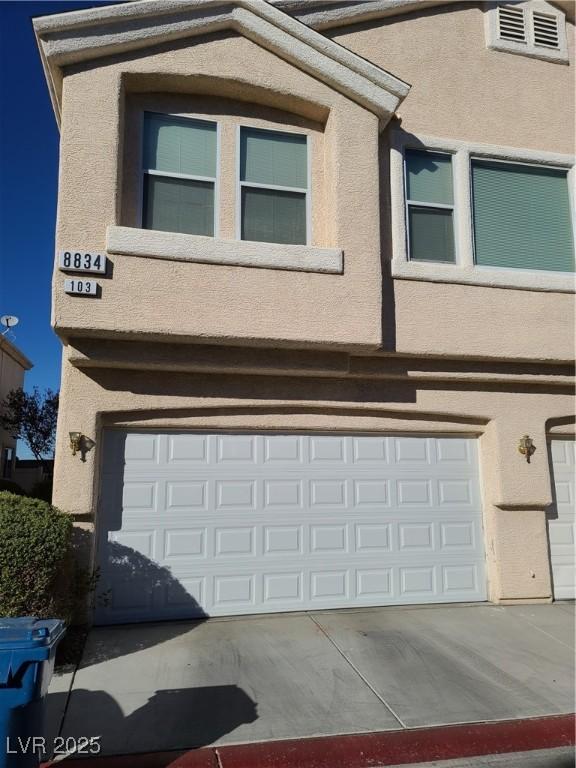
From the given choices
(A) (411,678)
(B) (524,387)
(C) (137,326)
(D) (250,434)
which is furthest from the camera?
(B) (524,387)

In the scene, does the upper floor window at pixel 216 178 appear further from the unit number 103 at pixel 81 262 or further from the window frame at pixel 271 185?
Result: the unit number 103 at pixel 81 262

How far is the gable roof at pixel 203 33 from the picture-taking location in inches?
251

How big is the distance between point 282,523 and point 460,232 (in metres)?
4.65

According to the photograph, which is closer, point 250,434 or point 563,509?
point 250,434

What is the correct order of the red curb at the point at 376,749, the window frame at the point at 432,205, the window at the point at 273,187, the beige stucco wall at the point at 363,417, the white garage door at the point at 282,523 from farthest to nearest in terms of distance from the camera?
the window frame at the point at 432,205 < the window at the point at 273,187 < the white garage door at the point at 282,523 < the beige stucco wall at the point at 363,417 < the red curb at the point at 376,749

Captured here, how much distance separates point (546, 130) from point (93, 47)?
6.41 m

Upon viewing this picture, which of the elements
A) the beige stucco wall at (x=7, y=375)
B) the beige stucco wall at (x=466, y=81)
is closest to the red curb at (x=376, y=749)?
the beige stucco wall at (x=466, y=81)

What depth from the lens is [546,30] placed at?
348 inches

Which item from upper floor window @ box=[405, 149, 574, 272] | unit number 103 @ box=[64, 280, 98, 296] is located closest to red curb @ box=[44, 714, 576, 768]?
unit number 103 @ box=[64, 280, 98, 296]

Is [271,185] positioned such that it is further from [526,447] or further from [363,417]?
[526,447]

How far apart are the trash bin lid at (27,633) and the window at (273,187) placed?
4.86 meters

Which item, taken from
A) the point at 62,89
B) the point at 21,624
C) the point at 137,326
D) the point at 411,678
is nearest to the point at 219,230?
the point at 137,326

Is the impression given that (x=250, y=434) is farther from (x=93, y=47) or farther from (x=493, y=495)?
(x=93, y=47)

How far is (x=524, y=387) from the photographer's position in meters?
8.00
